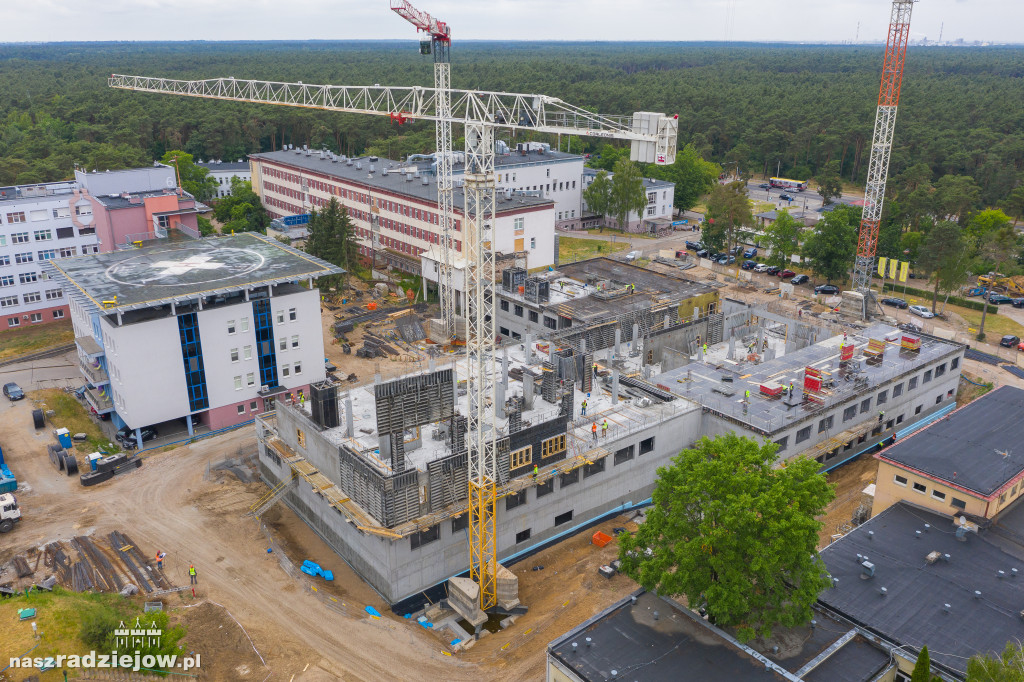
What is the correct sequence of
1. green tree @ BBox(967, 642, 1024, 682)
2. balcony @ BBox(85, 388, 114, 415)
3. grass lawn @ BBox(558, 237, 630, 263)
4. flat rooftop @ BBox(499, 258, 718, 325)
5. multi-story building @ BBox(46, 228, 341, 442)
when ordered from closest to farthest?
1. green tree @ BBox(967, 642, 1024, 682)
2. multi-story building @ BBox(46, 228, 341, 442)
3. balcony @ BBox(85, 388, 114, 415)
4. flat rooftop @ BBox(499, 258, 718, 325)
5. grass lawn @ BBox(558, 237, 630, 263)

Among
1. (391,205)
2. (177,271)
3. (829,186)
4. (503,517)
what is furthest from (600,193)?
(503,517)

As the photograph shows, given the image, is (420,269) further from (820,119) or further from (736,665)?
(820,119)

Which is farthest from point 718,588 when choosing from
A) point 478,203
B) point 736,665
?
point 478,203

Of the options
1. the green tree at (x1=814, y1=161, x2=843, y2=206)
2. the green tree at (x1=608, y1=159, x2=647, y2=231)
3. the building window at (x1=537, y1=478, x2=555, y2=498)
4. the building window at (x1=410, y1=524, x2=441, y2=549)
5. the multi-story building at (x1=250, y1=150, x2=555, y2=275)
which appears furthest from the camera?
the green tree at (x1=814, y1=161, x2=843, y2=206)

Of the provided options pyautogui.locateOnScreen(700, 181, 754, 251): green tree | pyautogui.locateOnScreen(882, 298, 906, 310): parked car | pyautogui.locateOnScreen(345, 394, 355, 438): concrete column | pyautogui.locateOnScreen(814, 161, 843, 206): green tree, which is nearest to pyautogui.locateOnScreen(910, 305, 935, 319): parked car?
pyautogui.locateOnScreen(882, 298, 906, 310): parked car

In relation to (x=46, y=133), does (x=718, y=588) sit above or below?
below

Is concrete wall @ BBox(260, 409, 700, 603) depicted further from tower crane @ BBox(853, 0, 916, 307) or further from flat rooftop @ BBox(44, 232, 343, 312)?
tower crane @ BBox(853, 0, 916, 307)

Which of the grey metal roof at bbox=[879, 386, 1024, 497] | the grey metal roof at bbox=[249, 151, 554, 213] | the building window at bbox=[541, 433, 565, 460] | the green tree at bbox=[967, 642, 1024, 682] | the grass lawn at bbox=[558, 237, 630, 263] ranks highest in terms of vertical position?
the grey metal roof at bbox=[249, 151, 554, 213]

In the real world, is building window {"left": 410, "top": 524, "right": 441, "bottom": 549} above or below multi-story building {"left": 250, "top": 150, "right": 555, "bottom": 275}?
below
